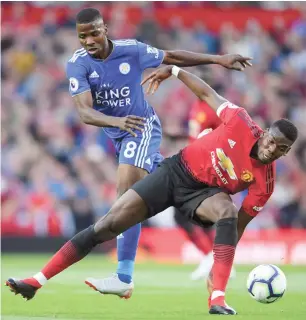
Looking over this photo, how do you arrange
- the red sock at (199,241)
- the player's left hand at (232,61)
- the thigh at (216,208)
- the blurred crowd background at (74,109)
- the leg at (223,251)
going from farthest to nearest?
1. the blurred crowd background at (74,109)
2. the red sock at (199,241)
3. the player's left hand at (232,61)
4. the thigh at (216,208)
5. the leg at (223,251)

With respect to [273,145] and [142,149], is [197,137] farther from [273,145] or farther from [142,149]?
[273,145]

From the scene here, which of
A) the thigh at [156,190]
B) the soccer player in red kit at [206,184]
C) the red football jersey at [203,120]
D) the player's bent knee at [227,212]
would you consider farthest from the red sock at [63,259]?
the red football jersey at [203,120]

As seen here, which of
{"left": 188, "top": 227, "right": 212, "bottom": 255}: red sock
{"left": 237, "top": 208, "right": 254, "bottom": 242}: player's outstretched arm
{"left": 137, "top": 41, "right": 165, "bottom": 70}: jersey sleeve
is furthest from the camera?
{"left": 188, "top": 227, "right": 212, "bottom": 255}: red sock

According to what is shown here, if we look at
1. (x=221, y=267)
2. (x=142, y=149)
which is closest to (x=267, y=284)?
(x=221, y=267)

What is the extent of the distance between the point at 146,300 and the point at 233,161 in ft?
6.69

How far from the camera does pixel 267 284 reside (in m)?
8.12

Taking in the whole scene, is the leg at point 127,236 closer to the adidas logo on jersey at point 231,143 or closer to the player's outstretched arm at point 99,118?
the player's outstretched arm at point 99,118

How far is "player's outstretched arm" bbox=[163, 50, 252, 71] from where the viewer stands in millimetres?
8977

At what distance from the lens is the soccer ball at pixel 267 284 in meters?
8.12

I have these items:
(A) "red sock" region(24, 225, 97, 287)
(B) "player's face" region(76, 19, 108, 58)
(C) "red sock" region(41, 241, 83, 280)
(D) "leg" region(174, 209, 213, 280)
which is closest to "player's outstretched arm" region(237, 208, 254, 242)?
(A) "red sock" region(24, 225, 97, 287)

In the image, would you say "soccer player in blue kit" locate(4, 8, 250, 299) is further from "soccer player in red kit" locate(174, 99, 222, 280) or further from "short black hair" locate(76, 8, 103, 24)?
"soccer player in red kit" locate(174, 99, 222, 280)

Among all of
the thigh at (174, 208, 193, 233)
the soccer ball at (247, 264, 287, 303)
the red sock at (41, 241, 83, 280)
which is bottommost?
the soccer ball at (247, 264, 287, 303)

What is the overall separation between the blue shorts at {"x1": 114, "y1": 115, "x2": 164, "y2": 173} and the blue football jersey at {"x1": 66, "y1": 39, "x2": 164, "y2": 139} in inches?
4.0

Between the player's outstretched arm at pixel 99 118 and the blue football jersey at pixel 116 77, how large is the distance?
95 millimetres
